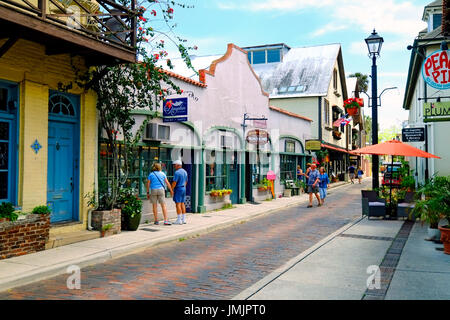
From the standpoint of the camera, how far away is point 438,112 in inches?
372

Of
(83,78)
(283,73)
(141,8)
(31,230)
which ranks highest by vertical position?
(283,73)

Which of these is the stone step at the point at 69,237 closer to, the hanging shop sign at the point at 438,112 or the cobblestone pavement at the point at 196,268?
the cobblestone pavement at the point at 196,268

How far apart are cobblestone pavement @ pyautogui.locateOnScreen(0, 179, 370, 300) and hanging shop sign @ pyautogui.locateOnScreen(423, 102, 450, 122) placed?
3734mm

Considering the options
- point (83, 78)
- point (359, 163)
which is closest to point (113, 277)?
point (83, 78)

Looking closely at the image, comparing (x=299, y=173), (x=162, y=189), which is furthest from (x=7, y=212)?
(x=299, y=173)

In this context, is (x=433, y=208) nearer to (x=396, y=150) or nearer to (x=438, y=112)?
(x=438, y=112)

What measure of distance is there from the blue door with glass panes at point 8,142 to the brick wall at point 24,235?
0.82 meters

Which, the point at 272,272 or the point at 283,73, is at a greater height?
the point at 283,73

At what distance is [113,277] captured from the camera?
6.45 meters

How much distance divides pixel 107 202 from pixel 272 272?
4960 millimetres

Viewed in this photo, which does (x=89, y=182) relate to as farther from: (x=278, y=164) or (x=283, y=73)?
(x=283, y=73)

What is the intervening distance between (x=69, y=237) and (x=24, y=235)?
1.14 meters

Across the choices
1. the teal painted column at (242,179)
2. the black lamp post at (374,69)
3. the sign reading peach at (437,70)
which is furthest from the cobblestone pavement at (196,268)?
the teal painted column at (242,179)

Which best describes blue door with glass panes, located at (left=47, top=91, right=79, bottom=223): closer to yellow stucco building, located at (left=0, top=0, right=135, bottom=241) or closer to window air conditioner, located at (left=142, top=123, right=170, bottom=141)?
yellow stucco building, located at (left=0, top=0, right=135, bottom=241)
